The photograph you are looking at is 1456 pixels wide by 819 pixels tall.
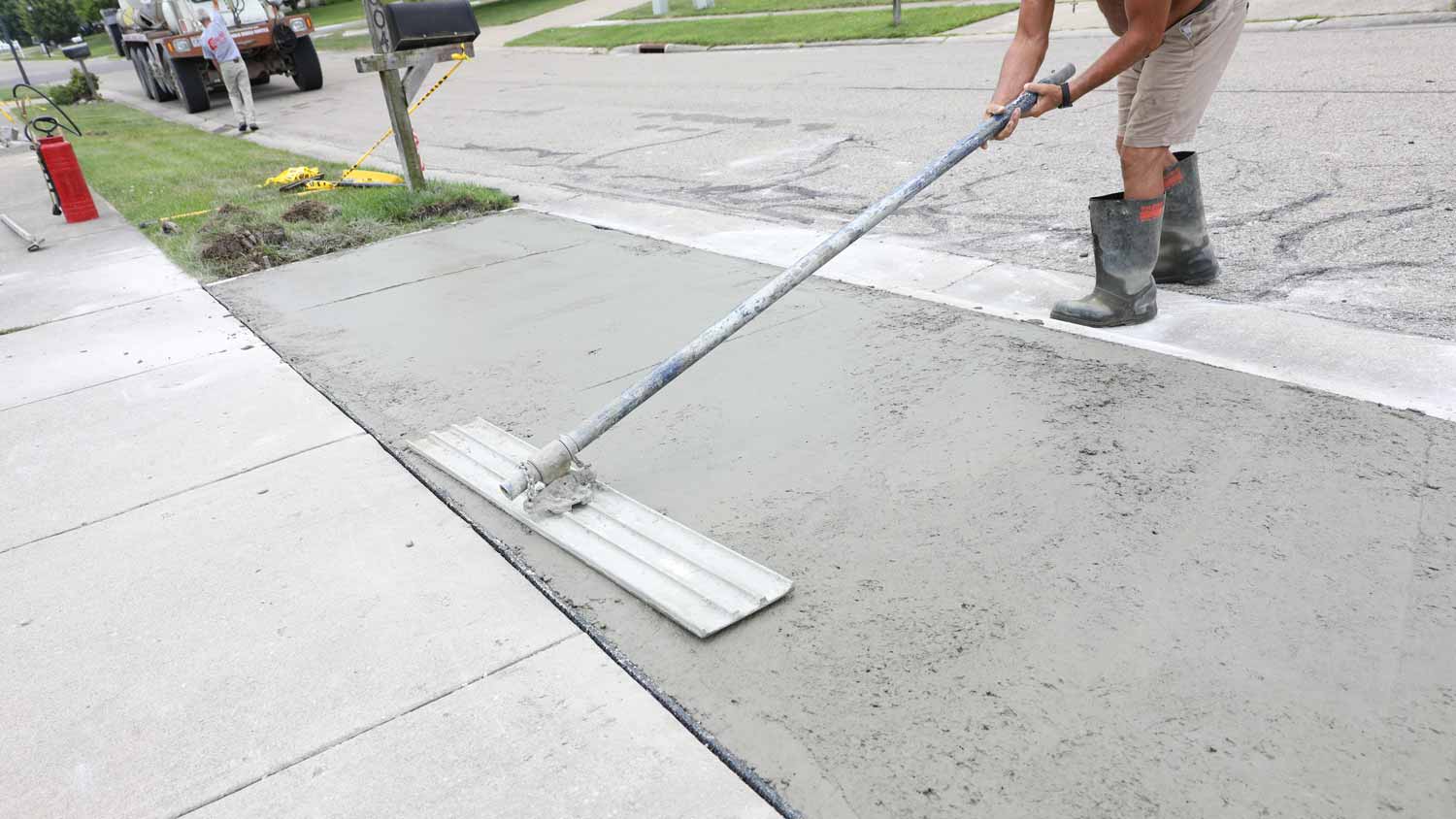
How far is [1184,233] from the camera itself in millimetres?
4109

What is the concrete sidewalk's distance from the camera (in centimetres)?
205

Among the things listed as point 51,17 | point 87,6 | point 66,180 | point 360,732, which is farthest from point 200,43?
point 87,6

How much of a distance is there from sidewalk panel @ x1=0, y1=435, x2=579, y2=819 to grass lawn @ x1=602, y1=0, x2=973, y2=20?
51.7ft

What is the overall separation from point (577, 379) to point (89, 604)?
1.78 m

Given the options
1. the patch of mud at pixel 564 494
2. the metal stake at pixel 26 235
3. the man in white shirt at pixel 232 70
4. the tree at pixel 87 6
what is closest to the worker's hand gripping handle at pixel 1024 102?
the patch of mud at pixel 564 494

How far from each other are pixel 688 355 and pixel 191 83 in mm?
17834

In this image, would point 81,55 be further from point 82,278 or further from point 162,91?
point 82,278

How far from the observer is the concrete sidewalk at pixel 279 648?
2.05 metres

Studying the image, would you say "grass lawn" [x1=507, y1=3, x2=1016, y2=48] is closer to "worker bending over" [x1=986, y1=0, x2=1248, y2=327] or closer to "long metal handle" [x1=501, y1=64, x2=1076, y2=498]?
"worker bending over" [x1=986, y1=0, x2=1248, y2=327]

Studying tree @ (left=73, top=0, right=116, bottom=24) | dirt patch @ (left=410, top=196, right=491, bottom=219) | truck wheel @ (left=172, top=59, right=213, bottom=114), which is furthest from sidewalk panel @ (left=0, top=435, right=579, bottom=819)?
tree @ (left=73, top=0, right=116, bottom=24)

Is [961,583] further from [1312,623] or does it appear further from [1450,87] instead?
[1450,87]

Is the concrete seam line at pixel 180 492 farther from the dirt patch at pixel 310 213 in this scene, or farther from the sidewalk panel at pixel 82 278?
the dirt patch at pixel 310 213

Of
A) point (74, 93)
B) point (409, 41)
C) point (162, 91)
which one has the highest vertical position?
point (74, 93)

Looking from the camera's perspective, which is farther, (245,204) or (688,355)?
(245,204)
